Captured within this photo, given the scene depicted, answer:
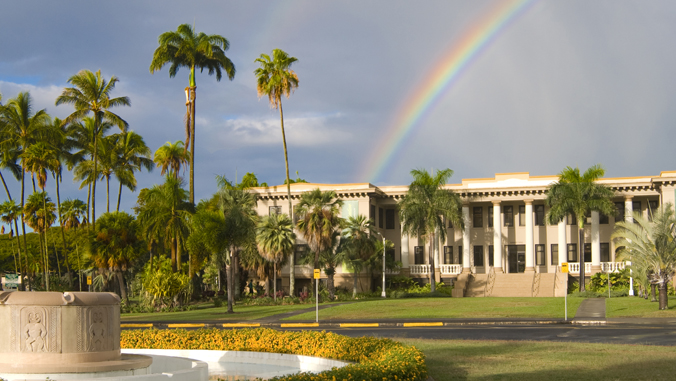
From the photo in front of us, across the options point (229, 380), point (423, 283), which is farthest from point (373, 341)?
point (423, 283)

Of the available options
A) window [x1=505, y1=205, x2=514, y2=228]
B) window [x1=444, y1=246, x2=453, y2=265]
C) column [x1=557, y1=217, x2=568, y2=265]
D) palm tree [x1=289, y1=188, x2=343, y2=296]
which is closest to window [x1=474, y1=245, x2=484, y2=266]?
window [x1=444, y1=246, x2=453, y2=265]

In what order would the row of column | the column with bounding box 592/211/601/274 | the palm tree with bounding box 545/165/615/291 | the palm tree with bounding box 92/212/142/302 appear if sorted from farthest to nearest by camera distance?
the row of column < the column with bounding box 592/211/601/274 < the palm tree with bounding box 545/165/615/291 < the palm tree with bounding box 92/212/142/302

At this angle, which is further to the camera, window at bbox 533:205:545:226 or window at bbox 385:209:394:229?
window at bbox 385:209:394:229

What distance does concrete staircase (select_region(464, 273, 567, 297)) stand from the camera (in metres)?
57.5

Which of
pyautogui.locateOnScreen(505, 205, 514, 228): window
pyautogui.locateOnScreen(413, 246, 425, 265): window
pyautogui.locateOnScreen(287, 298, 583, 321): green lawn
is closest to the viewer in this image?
pyautogui.locateOnScreen(287, 298, 583, 321): green lawn

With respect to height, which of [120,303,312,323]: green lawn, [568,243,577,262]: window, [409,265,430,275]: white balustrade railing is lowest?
[120,303,312,323]: green lawn

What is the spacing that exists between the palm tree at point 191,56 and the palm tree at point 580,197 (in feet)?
94.5

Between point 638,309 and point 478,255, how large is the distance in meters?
30.0

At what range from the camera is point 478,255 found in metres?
67.4

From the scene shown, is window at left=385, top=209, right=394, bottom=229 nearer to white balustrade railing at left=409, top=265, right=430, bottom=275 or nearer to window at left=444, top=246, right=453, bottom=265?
window at left=444, top=246, right=453, bottom=265

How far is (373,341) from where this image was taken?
16.5 m

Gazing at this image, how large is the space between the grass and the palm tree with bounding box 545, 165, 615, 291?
35.9 meters

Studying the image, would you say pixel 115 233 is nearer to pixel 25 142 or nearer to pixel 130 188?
pixel 25 142

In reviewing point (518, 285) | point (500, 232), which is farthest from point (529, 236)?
point (518, 285)
